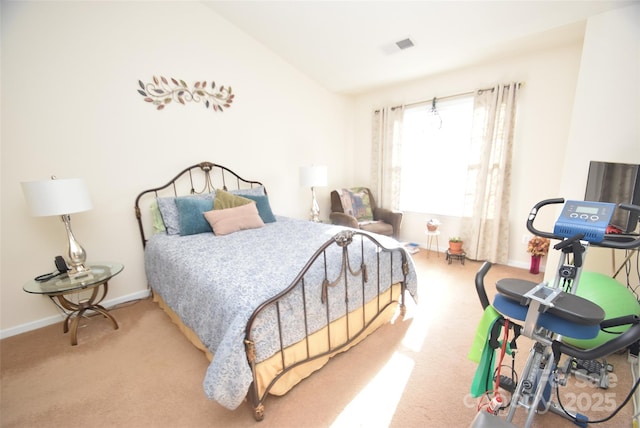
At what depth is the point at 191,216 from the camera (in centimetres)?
247

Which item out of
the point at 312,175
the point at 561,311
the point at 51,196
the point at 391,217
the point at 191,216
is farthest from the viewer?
the point at 391,217

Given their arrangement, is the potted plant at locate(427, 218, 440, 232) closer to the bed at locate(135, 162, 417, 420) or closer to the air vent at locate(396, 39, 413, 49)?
the bed at locate(135, 162, 417, 420)

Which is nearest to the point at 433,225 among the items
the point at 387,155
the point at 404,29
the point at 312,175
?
the point at 387,155

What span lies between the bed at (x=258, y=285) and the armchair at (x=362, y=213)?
3.60ft

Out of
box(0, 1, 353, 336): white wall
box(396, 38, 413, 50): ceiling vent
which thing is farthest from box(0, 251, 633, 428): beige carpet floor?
box(396, 38, 413, 50): ceiling vent

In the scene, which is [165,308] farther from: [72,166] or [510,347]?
[510,347]

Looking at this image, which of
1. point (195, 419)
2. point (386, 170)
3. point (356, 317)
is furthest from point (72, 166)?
point (386, 170)

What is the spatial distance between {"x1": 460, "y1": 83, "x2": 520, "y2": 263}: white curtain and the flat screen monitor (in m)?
1.05

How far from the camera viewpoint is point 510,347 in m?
1.05

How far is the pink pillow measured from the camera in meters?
2.46

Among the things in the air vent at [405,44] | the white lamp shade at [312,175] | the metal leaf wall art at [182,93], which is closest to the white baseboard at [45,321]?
the metal leaf wall art at [182,93]

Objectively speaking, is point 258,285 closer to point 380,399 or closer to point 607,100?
point 380,399

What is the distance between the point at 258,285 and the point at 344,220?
2.37m

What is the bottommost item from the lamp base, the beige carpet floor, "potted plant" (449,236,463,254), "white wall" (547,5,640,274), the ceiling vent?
the beige carpet floor
